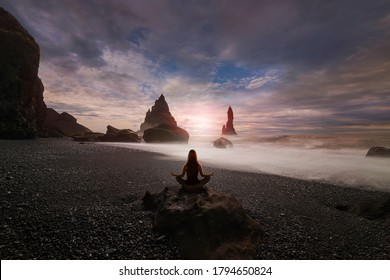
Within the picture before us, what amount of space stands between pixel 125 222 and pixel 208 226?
113 inches

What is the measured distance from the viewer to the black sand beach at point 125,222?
18.6ft

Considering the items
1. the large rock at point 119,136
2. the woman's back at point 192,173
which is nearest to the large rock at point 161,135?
the large rock at point 119,136

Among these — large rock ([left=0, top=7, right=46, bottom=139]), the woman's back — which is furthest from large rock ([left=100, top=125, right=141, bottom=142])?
the woman's back

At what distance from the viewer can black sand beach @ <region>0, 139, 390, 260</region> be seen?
568 centimetres

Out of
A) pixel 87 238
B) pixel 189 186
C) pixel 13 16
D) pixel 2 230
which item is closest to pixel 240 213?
pixel 189 186

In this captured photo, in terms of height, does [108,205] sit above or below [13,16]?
below

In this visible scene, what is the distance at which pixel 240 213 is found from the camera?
6887 millimetres

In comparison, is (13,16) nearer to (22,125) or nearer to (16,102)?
(16,102)

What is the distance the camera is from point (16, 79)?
123 feet

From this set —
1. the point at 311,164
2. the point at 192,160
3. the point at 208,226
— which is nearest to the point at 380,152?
the point at 311,164

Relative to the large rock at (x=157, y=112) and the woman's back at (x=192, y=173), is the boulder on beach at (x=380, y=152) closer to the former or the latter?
the woman's back at (x=192, y=173)

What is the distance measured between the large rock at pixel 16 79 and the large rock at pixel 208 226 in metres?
39.7

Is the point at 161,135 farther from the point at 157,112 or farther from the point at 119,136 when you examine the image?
the point at 157,112

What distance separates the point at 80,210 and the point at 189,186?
4.07 metres
